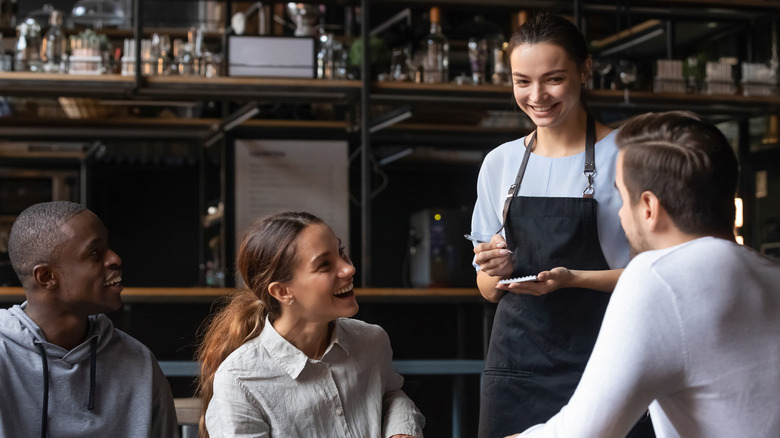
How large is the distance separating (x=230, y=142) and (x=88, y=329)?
431 centimetres

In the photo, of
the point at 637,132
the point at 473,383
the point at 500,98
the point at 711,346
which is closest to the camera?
the point at 711,346

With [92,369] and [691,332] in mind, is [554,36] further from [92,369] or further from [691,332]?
[92,369]

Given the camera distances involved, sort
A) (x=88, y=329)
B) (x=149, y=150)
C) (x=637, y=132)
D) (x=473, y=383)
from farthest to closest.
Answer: (x=149, y=150) → (x=473, y=383) → (x=88, y=329) → (x=637, y=132)

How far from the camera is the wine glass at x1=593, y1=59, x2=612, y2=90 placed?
16.3ft

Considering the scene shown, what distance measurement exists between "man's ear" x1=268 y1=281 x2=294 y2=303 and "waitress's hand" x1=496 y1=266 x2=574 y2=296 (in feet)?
1.35

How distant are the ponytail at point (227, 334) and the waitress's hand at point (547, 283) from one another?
1.63ft

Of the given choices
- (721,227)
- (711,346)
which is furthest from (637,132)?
(711,346)

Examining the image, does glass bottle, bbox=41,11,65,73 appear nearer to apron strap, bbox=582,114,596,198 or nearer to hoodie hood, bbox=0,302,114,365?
hoodie hood, bbox=0,302,114,365

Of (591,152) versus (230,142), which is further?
(230,142)

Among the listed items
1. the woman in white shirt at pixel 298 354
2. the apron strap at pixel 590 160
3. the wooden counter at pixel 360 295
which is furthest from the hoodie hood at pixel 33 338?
the wooden counter at pixel 360 295

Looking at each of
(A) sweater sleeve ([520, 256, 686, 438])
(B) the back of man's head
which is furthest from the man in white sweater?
(B) the back of man's head

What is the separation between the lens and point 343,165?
6.23 metres

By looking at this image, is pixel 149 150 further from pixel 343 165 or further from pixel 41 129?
pixel 343 165

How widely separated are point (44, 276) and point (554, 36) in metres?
1.13
